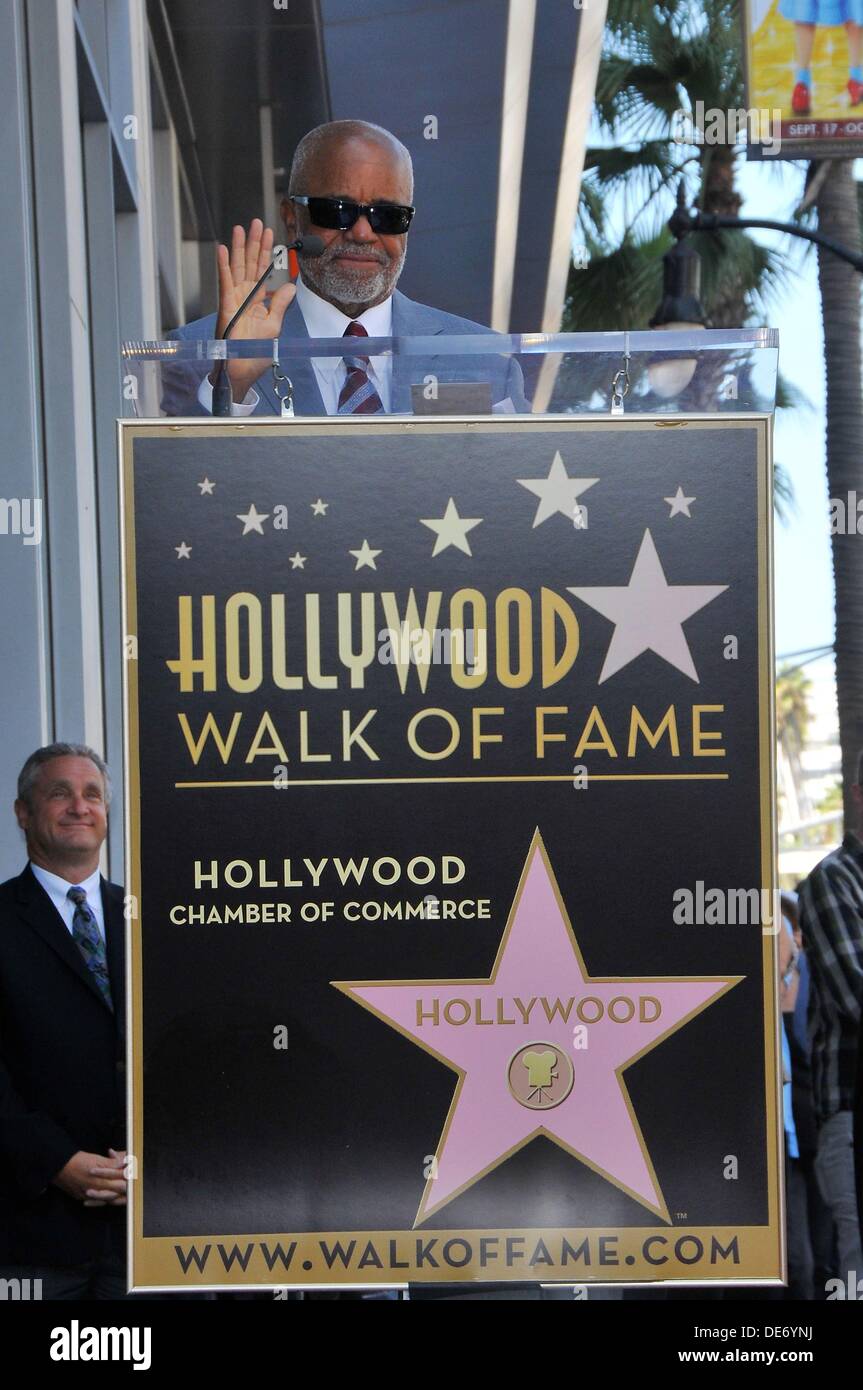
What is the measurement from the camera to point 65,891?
423 cm

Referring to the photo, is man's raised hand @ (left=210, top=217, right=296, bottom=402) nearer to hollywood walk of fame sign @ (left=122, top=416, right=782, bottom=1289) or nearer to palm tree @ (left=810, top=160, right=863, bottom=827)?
hollywood walk of fame sign @ (left=122, top=416, right=782, bottom=1289)

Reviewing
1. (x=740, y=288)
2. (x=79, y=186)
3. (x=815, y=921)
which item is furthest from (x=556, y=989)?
(x=740, y=288)

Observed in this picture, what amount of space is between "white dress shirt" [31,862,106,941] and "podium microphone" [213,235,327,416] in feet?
6.75

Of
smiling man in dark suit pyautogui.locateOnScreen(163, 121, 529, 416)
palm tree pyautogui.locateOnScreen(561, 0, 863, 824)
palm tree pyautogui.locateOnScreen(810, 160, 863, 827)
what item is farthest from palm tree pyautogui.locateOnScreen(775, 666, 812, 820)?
smiling man in dark suit pyautogui.locateOnScreen(163, 121, 529, 416)

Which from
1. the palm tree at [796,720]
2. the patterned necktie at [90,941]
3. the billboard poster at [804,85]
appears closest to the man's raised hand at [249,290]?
the patterned necktie at [90,941]

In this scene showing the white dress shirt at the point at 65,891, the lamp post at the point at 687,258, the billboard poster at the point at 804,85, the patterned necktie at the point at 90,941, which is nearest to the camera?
the patterned necktie at the point at 90,941

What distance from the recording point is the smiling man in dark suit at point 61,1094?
3754mm

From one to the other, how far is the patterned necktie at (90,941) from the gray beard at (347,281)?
1.90m

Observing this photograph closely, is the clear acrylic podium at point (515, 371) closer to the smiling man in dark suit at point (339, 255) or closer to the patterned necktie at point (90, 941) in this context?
the smiling man in dark suit at point (339, 255)

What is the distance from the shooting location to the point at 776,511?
7.36 feet

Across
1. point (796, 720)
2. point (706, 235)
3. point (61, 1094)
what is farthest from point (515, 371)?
point (796, 720)

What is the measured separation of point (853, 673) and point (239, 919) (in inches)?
548

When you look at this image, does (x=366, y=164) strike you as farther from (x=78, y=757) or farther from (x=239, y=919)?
(x=78, y=757)

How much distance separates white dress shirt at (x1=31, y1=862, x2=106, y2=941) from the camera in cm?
418
